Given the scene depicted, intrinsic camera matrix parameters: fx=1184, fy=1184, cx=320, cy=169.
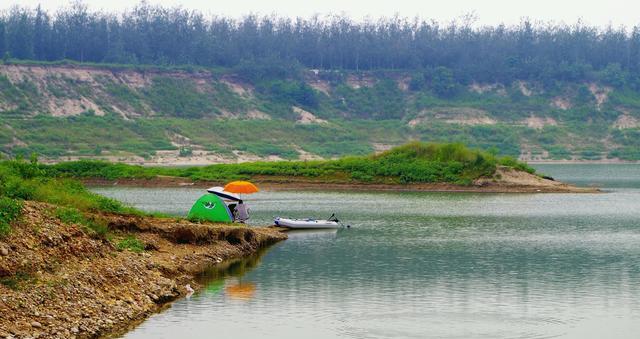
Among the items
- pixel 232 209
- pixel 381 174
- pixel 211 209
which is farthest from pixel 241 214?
pixel 381 174

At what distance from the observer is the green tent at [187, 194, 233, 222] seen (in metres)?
49.2

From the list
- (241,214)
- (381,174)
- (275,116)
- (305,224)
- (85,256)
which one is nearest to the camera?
(85,256)

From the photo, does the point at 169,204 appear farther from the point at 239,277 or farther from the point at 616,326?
the point at 616,326

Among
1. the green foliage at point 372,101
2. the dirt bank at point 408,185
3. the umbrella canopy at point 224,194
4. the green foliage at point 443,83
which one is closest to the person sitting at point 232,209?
the umbrella canopy at point 224,194

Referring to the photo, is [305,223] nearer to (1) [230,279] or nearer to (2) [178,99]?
(1) [230,279]

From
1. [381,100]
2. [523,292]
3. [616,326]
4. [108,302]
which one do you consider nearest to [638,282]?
[523,292]

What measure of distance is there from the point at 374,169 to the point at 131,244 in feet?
186

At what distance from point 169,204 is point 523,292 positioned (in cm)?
3825

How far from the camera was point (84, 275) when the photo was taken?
29.8 meters

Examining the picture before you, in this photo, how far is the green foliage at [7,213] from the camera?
29.0m

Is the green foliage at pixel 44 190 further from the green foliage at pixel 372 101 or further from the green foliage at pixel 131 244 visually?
the green foliage at pixel 372 101

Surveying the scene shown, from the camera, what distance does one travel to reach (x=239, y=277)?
1497 inches

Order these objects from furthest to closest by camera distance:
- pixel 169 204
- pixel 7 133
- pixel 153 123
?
pixel 153 123
pixel 7 133
pixel 169 204

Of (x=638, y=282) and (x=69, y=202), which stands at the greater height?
(x=69, y=202)
